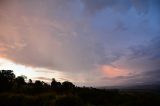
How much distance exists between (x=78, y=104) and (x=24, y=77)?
39370 mm

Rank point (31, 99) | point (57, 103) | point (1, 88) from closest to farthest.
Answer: point (57, 103) < point (31, 99) < point (1, 88)

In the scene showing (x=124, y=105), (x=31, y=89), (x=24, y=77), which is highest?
(x=24, y=77)

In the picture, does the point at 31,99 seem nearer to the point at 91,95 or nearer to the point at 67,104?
the point at 67,104

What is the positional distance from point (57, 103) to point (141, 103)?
29.7ft

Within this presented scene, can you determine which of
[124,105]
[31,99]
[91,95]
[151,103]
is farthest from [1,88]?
[151,103]

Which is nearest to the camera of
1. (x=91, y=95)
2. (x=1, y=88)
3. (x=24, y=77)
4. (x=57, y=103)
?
(x=57, y=103)

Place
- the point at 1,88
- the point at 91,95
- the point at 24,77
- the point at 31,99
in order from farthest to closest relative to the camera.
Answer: the point at 24,77 < the point at 1,88 < the point at 91,95 < the point at 31,99

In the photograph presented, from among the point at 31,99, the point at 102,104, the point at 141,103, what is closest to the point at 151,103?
the point at 141,103

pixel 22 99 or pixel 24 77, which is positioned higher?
pixel 24 77

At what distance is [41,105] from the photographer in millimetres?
22516

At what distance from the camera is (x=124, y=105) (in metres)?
22.0

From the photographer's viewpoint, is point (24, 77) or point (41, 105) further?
point (24, 77)

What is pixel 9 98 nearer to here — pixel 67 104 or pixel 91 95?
pixel 67 104

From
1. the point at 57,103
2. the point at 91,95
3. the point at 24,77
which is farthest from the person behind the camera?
the point at 24,77
